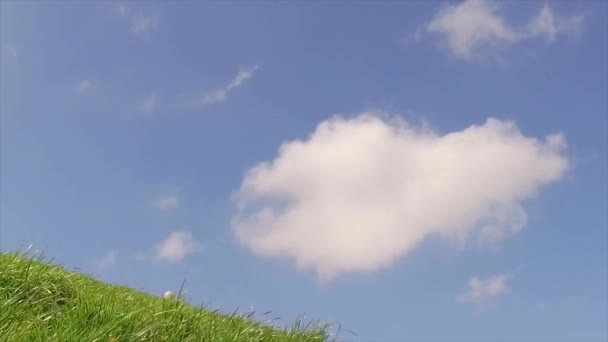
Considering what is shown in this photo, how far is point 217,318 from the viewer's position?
31.2 ft

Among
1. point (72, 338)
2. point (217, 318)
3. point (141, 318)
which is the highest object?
point (217, 318)

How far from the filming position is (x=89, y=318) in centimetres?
802

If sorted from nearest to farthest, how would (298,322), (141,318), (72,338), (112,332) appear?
(72,338) < (112,332) < (141,318) < (298,322)

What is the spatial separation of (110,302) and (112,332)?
102 cm

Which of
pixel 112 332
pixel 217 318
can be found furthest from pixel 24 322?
pixel 217 318

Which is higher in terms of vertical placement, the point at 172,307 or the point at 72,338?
the point at 172,307

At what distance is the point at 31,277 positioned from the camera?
934 cm

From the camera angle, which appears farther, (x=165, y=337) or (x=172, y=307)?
(x=172, y=307)

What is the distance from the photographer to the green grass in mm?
7469

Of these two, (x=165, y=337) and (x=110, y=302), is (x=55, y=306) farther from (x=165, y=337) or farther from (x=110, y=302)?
(x=165, y=337)

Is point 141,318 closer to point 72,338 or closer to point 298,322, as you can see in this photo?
point 72,338

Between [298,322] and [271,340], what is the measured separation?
0.92 metres

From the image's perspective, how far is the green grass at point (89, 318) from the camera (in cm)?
747

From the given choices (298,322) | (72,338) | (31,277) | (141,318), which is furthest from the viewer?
(298,322)
